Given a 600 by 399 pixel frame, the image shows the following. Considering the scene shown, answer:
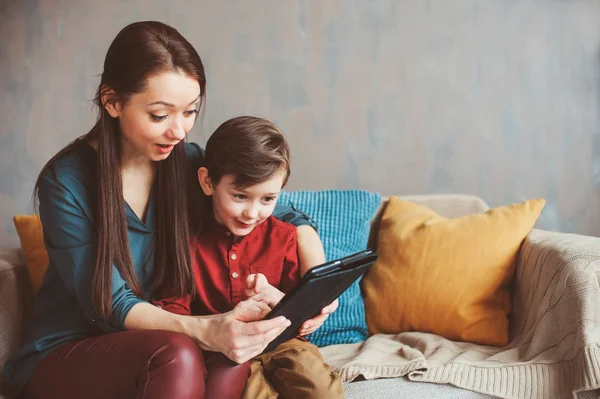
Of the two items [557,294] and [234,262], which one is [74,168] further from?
[557,294]

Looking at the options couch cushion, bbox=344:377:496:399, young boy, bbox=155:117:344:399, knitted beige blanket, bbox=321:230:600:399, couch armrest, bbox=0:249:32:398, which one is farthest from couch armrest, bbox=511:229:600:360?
couch armrest, bbox=0:249:32:398

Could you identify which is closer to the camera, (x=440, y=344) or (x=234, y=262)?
(x=234, y=262)

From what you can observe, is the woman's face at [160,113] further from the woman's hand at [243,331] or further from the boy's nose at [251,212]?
the woman's hand at [243,331]

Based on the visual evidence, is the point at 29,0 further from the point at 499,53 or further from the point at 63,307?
the point at 499,53

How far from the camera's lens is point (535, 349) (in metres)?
1.68

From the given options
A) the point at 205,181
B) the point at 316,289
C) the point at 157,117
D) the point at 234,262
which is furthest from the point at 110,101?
the point at 316,289

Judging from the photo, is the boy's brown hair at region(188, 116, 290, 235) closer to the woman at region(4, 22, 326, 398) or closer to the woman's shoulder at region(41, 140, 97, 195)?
the woman at region(4, 22, 326, 398)

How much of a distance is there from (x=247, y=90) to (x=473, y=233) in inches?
37.3

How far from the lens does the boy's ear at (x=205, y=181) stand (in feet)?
5.14

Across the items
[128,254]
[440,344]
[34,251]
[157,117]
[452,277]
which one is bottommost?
[440,344]

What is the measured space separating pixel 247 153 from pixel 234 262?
0.27m

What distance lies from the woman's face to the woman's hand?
38 centimetres

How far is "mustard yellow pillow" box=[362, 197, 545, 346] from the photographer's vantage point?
1.92 m

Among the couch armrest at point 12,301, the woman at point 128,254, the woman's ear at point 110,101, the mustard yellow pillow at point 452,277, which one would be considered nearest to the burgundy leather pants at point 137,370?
the woman at point 128,254
